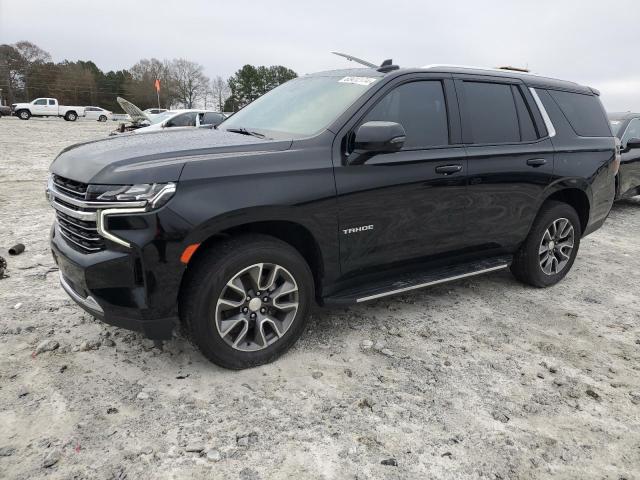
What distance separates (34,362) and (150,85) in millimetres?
77012

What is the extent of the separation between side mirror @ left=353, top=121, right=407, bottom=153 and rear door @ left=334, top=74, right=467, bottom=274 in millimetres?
139

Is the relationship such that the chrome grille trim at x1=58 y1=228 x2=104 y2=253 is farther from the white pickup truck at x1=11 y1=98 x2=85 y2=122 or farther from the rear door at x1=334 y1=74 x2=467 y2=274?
the white pickup truck at x1=11 y1=98 x2=85 y2=122

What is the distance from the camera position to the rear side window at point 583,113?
4508 mm

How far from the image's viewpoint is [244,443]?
93.1 inches

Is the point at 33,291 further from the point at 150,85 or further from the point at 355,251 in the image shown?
the point at 150,85

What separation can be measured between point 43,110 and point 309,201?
144ft

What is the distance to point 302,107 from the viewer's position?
3.57 meters

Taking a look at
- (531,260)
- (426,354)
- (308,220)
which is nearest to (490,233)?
(531,260)

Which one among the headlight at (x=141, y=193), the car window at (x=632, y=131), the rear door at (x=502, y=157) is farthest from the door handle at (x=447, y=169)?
the car window at (x=632, y=131)

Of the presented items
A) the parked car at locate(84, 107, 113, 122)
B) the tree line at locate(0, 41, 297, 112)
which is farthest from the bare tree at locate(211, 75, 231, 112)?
the parked car at locate(84, 107, 113, 122)

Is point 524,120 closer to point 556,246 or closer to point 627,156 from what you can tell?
point 556,246

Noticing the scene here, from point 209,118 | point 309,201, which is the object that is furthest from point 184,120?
point 309,201

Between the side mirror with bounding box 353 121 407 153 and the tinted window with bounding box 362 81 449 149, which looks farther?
the tinted window with bounding box 362 81 449 149

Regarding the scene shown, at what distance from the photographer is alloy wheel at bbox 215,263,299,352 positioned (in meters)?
2.84
